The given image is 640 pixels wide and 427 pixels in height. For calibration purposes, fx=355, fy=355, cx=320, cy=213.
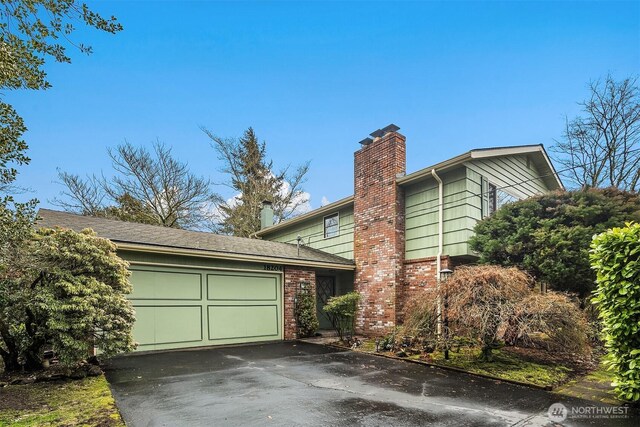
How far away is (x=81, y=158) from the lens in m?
18.7

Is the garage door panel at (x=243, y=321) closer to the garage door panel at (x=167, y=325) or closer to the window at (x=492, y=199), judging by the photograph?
the garage door panel at (x=167, y=325)

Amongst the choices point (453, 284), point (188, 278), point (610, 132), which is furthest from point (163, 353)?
point (610, 132)

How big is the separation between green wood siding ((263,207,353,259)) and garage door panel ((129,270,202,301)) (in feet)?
18.2

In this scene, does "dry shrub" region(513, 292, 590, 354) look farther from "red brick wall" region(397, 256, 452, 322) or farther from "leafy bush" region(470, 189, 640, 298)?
"red brick wall" region(397, 256, 452, 322)

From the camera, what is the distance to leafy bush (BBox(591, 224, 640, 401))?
175 inches

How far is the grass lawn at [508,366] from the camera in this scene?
596cm

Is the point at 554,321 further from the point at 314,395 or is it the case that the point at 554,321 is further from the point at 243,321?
the point at 243,321

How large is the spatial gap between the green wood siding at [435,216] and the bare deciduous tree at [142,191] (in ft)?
47.7

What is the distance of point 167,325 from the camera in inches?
347

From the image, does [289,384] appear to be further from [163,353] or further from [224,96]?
[224,96]

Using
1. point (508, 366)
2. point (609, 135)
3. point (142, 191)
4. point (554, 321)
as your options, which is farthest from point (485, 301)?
point (142, 191)

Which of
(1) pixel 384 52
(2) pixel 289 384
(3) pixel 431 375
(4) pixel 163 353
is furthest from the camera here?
(1) pixel 384 52

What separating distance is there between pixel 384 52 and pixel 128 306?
41.5ft

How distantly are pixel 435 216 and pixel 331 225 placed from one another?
15.8 feet
